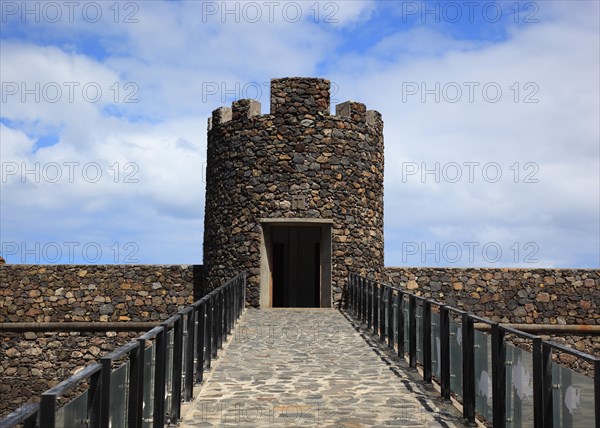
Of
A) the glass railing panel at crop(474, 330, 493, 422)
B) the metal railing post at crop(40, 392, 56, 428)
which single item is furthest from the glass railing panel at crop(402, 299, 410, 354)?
the metal railing post at crop(40, 392, 56, 428)

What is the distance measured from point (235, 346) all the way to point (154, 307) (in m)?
6.86

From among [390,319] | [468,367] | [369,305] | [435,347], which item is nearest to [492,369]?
[468,367]

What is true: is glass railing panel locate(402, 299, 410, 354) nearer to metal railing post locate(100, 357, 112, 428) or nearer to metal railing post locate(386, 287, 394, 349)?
metal railing post locate(386, 287, 394, 349)

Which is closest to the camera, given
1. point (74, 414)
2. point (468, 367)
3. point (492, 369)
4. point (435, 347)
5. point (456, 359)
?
point (74, 414)

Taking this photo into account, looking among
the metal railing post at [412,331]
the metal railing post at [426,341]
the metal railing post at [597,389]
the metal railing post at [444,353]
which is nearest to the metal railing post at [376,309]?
the metal railing post at [412,331]

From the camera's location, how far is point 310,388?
7207mm

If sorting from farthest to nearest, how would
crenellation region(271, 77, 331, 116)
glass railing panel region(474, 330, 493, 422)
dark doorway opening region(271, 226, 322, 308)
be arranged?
dark doorway opening region(271, 226, 322, 308) → crenellation region(271, 77, 331, 116) → glass railing panel region(474, 330, 493, 422)

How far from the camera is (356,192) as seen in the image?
15.8 metres

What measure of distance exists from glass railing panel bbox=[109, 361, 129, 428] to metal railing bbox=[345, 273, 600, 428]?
109 inches

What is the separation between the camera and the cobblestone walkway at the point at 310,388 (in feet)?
19.9

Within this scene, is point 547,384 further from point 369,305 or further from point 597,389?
point 369,305

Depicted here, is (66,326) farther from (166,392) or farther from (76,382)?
(76,382)

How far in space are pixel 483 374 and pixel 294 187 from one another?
9654 mm

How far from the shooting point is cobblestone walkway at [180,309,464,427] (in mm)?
6074
